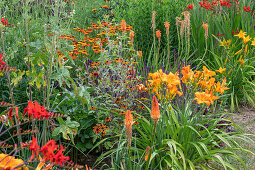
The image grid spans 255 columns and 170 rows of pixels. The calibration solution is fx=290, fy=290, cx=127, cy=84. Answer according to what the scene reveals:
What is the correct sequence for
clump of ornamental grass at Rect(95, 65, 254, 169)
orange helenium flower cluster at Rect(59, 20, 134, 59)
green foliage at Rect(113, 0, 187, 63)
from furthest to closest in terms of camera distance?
green foliage at Rect(113, 0, 187, 63)
orange helenium flower cluster at Rect(59, 20, 134, 59)
clump of ornamental grass at Rect(95, 65, 254, 169)

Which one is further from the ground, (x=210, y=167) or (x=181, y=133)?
(x=181, y=133)

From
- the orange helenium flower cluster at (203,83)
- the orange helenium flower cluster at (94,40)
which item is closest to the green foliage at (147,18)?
the orange helenium flower cluster at (94,40)

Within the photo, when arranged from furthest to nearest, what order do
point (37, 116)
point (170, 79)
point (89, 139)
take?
point (89, 139) < point (170, 79) < point (37, 116)

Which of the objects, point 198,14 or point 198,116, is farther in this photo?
point 198,14

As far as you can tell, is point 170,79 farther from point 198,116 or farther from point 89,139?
point 89,139

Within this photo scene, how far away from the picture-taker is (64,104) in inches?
105

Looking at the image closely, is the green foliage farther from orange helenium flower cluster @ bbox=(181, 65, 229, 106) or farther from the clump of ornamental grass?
orange helenium flower cluster @ bbox=(181, 65, 229, 106)

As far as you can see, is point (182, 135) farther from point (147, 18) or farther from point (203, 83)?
point (147, 18)

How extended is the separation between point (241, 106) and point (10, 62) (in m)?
3.15

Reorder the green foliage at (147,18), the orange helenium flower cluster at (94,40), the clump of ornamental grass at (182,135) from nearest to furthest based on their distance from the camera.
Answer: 1. the clump of ornamental grass at (182,135)
2. the orange helenium flower cluster at (94,40)
3. the green foliage at (147,18)

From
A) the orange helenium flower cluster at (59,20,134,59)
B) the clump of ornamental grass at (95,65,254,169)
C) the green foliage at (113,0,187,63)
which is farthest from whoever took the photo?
→ the green foliage at (113,0,187,63)

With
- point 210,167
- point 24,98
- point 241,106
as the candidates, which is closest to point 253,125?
point 241,106

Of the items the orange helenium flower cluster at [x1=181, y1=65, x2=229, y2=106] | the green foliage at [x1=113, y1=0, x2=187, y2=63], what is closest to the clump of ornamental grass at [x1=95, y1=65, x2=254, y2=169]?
the orange helenium flower cluster at [x1=181, y1=65, x2=229, y2=106]

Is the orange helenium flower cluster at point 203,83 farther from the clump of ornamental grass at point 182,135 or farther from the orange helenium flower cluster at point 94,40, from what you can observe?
the orange helenium flower cluster at point 94,40
